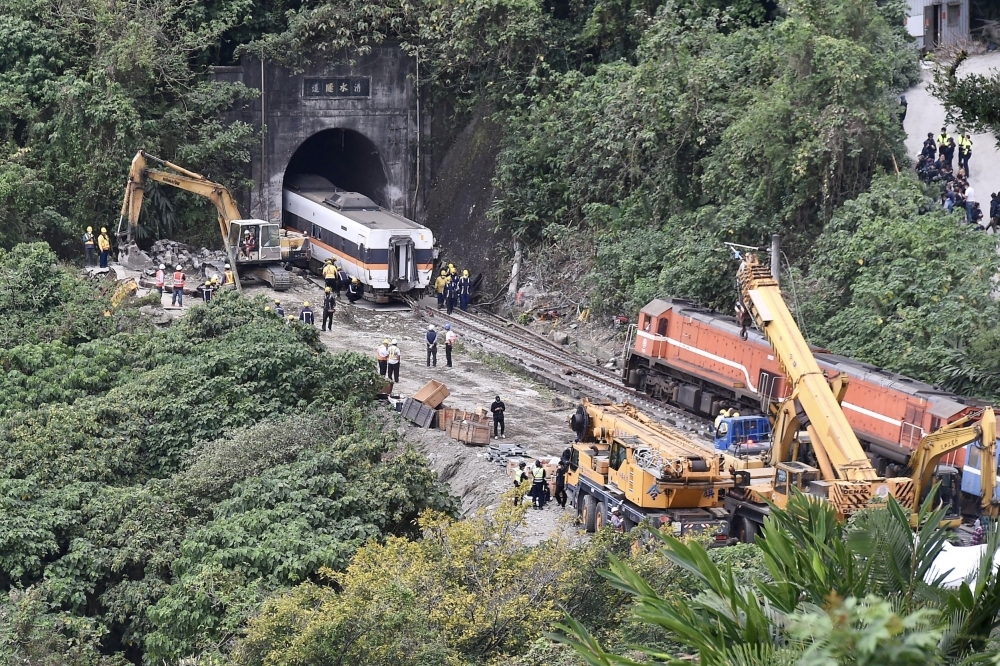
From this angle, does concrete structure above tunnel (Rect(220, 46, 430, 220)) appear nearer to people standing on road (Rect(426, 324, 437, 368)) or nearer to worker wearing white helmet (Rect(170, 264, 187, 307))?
worker wearing white helmet (Rect(170, 264, 187, 307))

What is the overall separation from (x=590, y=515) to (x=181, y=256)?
78.1ft

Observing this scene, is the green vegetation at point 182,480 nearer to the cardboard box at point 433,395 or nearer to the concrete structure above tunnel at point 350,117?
the cardboard box at point 433,395

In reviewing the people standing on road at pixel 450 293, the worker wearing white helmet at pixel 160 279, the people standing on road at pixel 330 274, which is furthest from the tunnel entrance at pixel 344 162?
the worker wearing white helmet at pixel 160 279

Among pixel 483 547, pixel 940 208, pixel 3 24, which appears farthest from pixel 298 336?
pixel 3 24

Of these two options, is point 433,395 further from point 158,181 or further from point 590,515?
point 158,181

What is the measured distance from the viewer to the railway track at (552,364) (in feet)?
106

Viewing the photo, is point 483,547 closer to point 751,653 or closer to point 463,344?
point 751,653

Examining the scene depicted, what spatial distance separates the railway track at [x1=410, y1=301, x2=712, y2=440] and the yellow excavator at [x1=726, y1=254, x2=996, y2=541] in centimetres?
717

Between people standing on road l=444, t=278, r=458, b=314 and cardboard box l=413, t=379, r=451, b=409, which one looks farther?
people standing on road l=444, t=278, r=458, b=314

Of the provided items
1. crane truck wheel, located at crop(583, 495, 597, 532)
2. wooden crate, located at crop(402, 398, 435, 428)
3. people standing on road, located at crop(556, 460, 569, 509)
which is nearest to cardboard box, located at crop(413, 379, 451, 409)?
wooden crate, located at crop(402, 398, 435, 428)

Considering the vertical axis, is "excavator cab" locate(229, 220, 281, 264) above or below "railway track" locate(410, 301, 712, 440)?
above

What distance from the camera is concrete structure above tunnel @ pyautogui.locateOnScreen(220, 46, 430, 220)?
46375 millimetres

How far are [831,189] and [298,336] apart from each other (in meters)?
14.9

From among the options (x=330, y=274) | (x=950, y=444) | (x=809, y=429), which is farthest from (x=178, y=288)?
(x=950, y=444)
